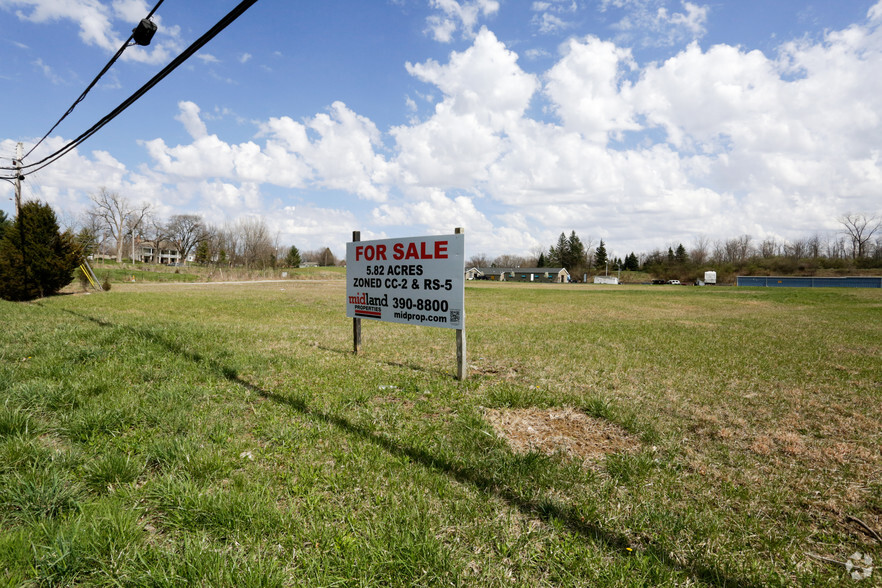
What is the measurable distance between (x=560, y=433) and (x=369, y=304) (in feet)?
15.0

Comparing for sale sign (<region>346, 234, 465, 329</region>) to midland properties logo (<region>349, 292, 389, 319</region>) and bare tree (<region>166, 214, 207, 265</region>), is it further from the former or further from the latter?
bare tree (<region>166, 214, 207, 265</region>)

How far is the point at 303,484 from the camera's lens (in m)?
3.00

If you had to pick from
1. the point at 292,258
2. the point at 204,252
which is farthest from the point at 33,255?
the point at 292,258

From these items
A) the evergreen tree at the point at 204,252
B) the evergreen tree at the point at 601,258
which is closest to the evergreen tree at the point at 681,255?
the evergreen tree at the point at 601,258

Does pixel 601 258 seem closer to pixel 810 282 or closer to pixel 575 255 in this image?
pixel 575 255

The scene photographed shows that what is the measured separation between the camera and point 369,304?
7785 mm

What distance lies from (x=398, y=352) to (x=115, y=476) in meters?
5.72

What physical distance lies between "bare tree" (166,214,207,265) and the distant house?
6867cm

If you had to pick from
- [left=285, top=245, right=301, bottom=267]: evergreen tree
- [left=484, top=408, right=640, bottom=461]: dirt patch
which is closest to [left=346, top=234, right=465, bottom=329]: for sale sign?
[left=484, top=408, right=640, bottom=461]: dirt patch

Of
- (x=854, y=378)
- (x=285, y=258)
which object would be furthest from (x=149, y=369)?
(x=285, y=258)

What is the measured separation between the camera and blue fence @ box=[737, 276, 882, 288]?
64.1m

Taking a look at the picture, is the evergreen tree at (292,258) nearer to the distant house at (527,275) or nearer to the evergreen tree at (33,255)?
the distant house at (527,275)

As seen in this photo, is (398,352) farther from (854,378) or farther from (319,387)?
(854,378)

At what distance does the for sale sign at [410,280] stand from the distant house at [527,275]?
338ft
